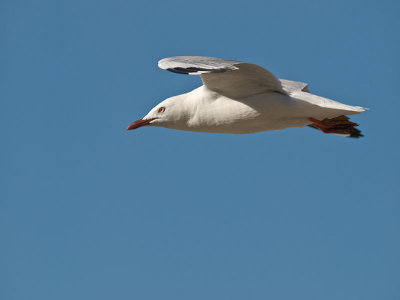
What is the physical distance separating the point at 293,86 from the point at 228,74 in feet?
4.83

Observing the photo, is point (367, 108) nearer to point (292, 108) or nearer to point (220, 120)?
point (292, 108)

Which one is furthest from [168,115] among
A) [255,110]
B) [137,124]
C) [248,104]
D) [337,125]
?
[337,125]

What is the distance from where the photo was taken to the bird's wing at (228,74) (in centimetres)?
1160

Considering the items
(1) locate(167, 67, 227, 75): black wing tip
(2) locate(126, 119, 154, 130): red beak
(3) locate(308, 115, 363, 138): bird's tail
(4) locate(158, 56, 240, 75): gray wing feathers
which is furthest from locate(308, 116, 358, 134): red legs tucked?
(2) locate(126, 119, 154, 130): red beak

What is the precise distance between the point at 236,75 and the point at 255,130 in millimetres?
1173

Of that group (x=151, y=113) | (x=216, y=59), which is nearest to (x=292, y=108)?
(x=216, y=59)

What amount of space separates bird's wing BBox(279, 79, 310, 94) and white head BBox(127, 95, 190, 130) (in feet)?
5.98

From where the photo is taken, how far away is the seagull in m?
12.6

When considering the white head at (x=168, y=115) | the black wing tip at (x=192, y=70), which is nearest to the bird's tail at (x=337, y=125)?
the white head at (x=168, y=115)

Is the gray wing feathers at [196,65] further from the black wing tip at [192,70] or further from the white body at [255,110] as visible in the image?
the white body at [255,110]

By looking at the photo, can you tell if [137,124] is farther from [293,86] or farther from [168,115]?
[293,86]

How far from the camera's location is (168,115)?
13.9 metres

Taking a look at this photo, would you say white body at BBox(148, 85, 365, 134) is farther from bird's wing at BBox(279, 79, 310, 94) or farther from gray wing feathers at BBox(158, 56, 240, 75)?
gray wing feathers at BBox(158, 56, 240, 75)

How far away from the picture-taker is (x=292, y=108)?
12789 mm
